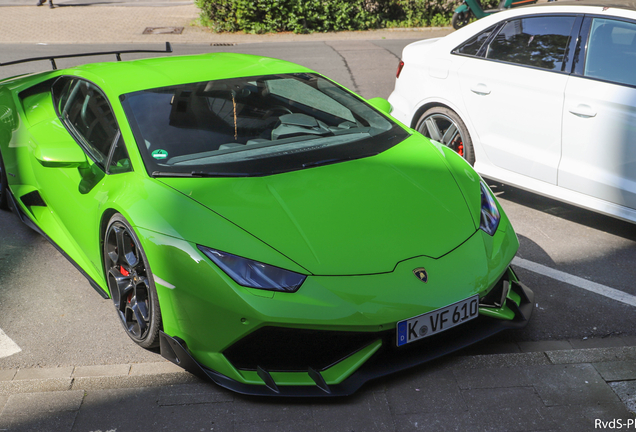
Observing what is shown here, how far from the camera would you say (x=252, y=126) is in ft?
11.0

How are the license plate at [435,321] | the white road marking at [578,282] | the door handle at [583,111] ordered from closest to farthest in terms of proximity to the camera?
1. the license plate at [435,321]
2. the white road marking at [578,282]
3. the door handle at [583,111]

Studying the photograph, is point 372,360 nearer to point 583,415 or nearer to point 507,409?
point 507,409

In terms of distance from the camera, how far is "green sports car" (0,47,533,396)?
8.03 ft

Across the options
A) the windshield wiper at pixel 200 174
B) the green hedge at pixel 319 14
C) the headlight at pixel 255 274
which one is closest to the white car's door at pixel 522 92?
the windshield wiper at pixel 200 174

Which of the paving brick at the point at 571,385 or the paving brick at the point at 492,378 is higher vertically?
the paving brick at the point at 492,378

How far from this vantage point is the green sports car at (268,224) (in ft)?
8.03

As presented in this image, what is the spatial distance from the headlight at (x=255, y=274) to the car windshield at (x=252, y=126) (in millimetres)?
613

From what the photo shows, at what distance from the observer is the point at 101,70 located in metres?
3.68

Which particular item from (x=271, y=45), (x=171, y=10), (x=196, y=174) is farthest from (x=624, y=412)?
(x=171, y=10)

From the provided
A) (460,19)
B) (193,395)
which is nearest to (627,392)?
(193,395)

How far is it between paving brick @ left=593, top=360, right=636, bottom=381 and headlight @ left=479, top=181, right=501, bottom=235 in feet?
2.61

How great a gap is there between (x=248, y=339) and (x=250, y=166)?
969mm

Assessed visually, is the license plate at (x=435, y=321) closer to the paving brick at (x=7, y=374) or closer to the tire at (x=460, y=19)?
the paving brick at (x=7, y=374)

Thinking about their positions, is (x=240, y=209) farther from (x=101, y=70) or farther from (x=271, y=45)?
(x=271, y=45)
